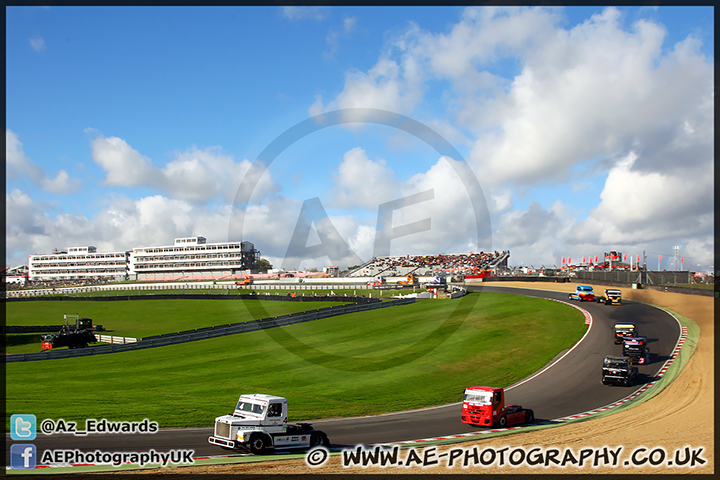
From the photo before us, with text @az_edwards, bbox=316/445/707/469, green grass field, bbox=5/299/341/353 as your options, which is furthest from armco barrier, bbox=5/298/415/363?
text @az_edwards, bbox=316/445/707/469

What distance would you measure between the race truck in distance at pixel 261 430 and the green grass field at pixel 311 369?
503 cm

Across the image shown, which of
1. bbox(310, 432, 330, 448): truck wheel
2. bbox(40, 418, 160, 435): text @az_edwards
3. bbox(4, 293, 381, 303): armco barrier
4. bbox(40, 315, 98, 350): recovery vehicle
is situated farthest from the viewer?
bbox(4, 293, 381, 303): armco barrier

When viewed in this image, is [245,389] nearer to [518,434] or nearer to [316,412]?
[316,412]

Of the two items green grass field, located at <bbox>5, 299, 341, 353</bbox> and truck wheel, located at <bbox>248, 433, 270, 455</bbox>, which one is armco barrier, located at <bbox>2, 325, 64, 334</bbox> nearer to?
green grass field, located at <bbox>5, 299, 341, 353</bbox>

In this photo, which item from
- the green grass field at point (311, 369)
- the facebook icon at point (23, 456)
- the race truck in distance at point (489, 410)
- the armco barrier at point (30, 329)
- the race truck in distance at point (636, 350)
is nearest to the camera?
the facebook icon at point (23, 456)

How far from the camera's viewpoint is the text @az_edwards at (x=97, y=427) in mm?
20547

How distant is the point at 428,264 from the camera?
16325 cm

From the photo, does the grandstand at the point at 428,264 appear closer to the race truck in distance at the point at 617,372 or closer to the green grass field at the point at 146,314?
the green grass field at the point at 146,314

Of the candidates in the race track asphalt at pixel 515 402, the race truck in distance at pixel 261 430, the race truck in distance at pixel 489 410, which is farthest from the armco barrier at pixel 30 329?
the race truck in distance at pixel 489 410

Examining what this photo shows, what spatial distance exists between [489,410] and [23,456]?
18563mm

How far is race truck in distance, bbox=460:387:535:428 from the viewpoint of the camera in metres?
22.9

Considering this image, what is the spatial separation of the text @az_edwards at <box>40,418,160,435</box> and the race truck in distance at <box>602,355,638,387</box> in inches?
1047

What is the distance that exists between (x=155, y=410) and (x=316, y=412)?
793 centimetres

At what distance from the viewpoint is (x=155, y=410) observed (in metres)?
24.2
